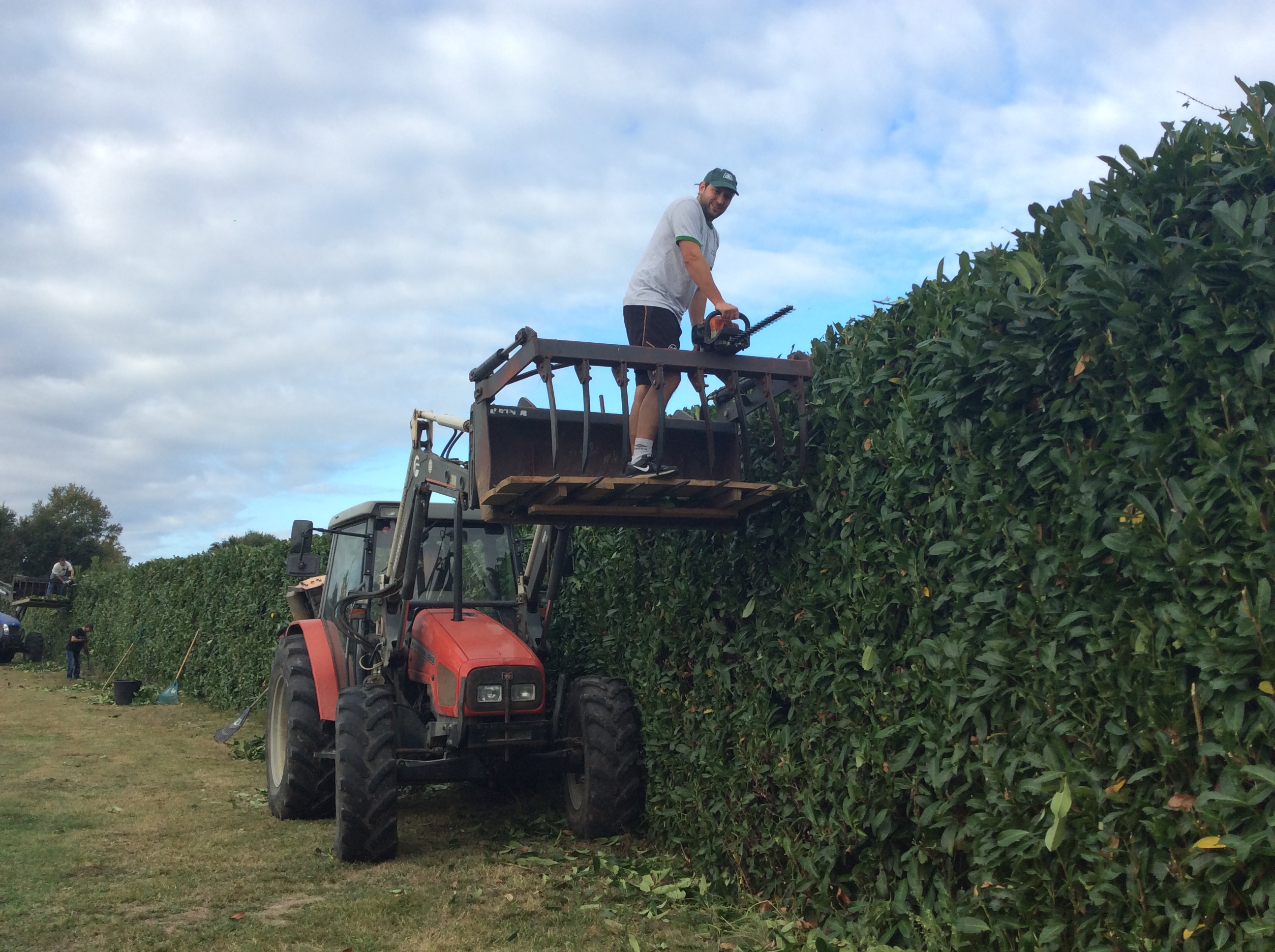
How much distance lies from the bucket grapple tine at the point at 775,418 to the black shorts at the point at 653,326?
25.3 inches

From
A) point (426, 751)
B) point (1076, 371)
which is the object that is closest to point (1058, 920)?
point (1076, 371)

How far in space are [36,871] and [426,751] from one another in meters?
2.30

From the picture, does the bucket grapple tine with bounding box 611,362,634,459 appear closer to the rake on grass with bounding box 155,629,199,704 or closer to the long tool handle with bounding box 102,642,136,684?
the rake on grass with bounding box 155,629,199,704

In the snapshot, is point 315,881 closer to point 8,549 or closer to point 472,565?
point 472,565

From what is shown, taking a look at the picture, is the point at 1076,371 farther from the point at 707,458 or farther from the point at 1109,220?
the point at 707,458

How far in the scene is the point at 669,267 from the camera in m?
5.50

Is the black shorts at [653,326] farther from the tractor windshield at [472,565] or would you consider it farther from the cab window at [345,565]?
the cab window at [345,565]

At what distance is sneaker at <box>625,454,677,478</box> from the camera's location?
16.0 ft

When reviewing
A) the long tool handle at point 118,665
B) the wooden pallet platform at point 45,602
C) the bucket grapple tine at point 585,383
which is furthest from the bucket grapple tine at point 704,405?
the wooden pallet platform at point 45,602

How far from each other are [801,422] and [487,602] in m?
3.47

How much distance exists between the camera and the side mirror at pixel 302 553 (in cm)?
855

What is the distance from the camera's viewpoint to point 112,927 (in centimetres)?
498

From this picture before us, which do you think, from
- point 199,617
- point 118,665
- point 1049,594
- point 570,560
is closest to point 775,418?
point 1049,594

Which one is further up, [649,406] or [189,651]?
[649,406]
